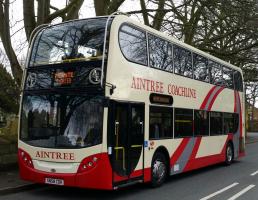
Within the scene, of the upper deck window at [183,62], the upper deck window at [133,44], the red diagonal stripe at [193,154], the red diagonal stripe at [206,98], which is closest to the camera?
the upper deck window at [133,44]

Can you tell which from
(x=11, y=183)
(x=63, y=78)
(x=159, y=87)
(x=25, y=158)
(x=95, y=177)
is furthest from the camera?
(x=159, y=87)

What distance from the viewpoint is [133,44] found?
11.1 m

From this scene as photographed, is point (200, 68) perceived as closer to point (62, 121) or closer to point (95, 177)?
point (62, 121)

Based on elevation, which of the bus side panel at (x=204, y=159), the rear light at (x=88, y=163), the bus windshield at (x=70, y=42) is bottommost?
the bus side panel at (x=204, y=159)

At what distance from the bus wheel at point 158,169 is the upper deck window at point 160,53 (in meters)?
2.35

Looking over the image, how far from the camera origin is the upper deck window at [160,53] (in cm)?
1208

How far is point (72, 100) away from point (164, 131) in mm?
3313

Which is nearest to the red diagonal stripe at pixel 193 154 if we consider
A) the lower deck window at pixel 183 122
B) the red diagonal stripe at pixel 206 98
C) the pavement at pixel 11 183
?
the lower deck window at pixel 183 122

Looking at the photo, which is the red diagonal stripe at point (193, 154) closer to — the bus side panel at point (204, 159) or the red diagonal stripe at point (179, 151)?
the bus side panel at point (204, 159)

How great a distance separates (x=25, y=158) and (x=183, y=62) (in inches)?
228

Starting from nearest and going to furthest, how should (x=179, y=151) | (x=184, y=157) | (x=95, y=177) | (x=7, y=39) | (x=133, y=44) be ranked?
(x=95, y=177), (x=133, y=44), (x=179, y=151), (x=184, y=157), (x=7, y=39)

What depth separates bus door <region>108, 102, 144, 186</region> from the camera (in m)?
9.91

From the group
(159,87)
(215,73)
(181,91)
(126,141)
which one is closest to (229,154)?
(215,73)

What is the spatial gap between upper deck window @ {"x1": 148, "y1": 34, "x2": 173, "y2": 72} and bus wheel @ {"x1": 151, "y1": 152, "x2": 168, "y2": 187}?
2.35m
